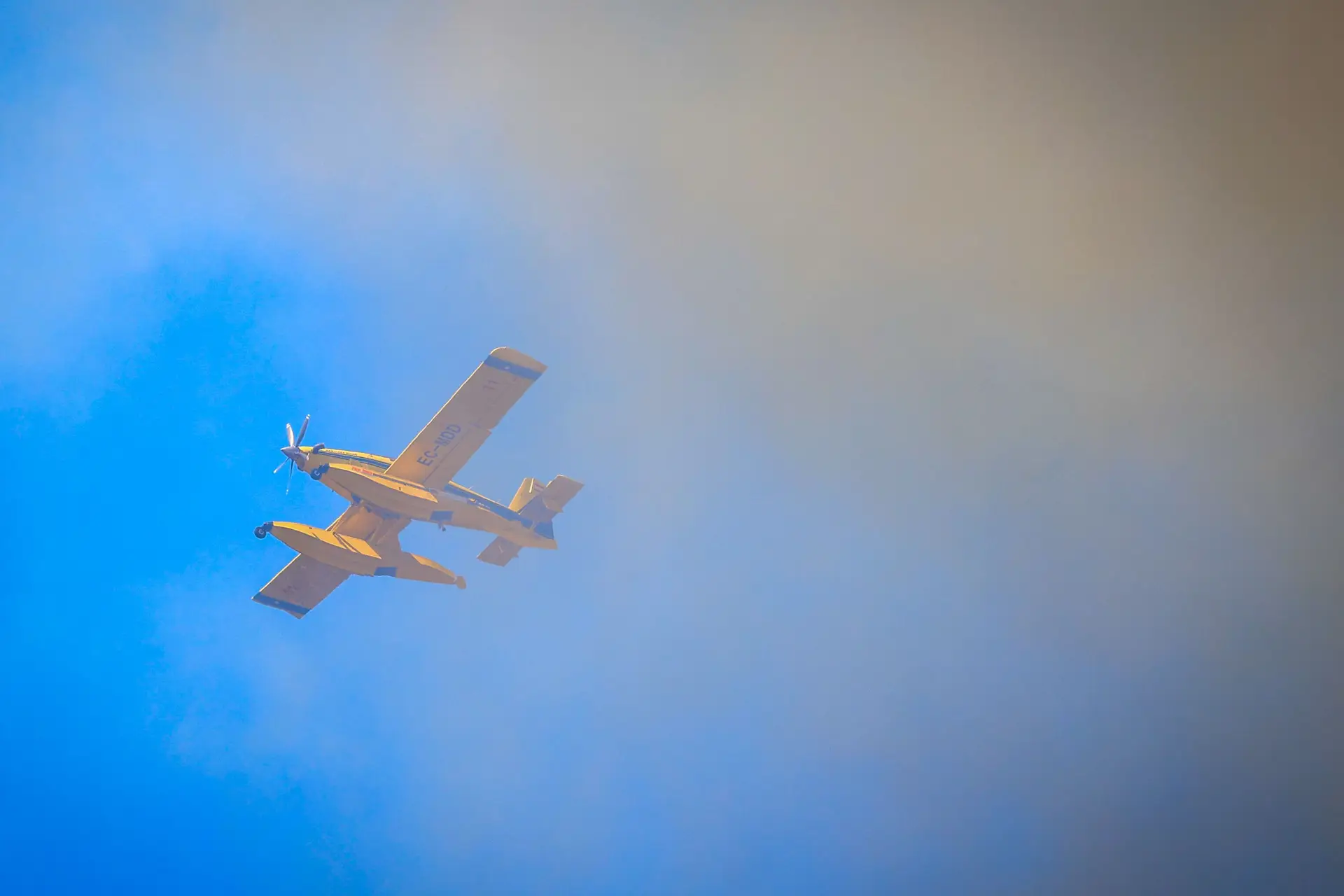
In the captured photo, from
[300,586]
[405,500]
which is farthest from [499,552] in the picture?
[300,586]

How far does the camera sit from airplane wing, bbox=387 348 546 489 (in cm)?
1731

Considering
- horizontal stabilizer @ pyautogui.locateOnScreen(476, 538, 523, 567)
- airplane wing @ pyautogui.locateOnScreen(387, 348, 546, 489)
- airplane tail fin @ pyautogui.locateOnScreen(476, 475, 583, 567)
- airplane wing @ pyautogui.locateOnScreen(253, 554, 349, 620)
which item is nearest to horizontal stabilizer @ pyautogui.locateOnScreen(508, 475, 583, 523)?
airplane tail fin @ pyautogui.locateOnScreen(476, 475, 583, 567)

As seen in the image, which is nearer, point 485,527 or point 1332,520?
point 485,527

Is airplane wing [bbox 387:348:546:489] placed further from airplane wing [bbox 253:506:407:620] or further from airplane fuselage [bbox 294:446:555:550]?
airplane wing [bbox 253:506:407:620]

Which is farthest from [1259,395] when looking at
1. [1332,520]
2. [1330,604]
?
[1330,604]

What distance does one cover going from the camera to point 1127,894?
69.0 feet

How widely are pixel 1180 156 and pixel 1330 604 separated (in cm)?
1261

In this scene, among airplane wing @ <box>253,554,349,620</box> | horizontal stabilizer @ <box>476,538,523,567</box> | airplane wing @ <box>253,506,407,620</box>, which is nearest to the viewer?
airplane wing @ <box>253,506,407,620</box>

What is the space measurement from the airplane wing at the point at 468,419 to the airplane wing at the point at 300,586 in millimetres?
3956

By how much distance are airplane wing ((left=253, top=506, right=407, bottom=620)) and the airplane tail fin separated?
2.91 m

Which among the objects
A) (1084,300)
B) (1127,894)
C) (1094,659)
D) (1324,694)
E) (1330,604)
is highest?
(1084,300)

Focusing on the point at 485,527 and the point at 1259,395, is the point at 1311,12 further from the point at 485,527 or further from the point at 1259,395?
the point at 485,527

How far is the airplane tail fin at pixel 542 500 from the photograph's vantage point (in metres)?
20.7

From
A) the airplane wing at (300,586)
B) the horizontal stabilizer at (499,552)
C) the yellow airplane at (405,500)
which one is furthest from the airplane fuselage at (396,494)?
the airplane wing at (300,586)
